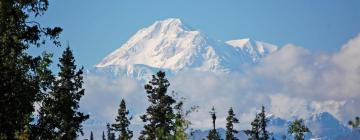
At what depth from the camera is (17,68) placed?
2753cm

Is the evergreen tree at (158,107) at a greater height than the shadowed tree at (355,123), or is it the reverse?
the evergreen tree at (158,107)

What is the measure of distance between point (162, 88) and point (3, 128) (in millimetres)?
44109

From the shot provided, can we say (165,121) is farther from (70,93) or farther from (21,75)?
(21,75)

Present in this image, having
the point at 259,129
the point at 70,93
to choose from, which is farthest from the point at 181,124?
the point at 259,129

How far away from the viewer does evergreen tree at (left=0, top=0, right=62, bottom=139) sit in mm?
27188

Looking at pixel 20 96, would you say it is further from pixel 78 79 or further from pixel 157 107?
pixel 157 107

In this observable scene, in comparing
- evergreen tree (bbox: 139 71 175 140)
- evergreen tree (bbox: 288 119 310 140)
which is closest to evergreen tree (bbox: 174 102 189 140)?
evergreen tree (bbox: 139 71 175 140)

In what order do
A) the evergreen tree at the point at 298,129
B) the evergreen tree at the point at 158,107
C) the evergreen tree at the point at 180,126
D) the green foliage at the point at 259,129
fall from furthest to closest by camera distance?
the green foliage at the point at 259,129 → the evergreen tree at the point at 298,129 → the evergreen tree at the point at 158,107 → the evergreen tree at the point at 180,126

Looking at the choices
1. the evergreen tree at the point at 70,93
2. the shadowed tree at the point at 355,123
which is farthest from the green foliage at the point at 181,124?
the shadowed tree at the point at 355,123

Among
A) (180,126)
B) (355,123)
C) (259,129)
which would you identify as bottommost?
(355,123)

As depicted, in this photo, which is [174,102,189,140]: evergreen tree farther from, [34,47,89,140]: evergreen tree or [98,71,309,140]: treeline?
[34,47,89,140]: evergreen tree

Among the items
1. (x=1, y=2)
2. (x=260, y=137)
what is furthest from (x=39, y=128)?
(x=260, y=137)

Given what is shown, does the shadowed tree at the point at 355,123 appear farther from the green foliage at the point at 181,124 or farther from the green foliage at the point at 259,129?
the green foliage at the point at 259,129

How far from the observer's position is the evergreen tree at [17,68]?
2719cm
